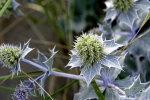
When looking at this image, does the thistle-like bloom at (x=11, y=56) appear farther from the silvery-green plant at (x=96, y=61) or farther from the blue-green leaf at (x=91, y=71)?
the blue-green leaf at (x=91, y=71)

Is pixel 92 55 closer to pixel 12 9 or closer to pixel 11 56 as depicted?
pixel 11 56

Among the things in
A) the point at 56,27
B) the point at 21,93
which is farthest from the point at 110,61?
the point at 56,27

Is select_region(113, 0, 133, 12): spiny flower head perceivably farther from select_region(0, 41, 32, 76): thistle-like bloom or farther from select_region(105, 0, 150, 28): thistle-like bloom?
select_region(0, 41, 32, 76): thistle-like bloom

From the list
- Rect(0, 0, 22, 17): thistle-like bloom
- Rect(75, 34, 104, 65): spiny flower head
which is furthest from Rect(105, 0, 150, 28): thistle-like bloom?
Rect(0, 0, 22, 17): thistle-like bloom

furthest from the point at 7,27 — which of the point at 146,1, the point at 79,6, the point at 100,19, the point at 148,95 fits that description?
the point at 148,95

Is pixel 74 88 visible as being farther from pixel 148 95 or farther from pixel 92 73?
pixel 148 95

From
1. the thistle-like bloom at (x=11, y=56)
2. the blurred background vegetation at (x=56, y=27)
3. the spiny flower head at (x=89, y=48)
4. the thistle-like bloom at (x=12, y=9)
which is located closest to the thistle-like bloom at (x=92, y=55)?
the spiny flower head at (x=89, y=48)
